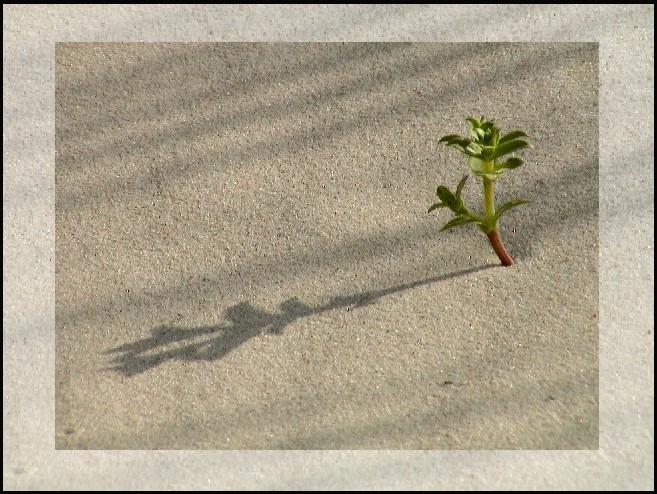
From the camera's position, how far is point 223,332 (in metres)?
1.67

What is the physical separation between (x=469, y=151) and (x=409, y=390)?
477 mm

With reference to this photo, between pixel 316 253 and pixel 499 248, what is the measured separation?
0.36 meters

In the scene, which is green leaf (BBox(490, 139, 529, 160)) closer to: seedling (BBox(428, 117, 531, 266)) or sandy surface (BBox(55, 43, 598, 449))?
seedling (BBox(428, 117, 531, 266))

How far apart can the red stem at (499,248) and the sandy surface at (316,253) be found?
0.10ft

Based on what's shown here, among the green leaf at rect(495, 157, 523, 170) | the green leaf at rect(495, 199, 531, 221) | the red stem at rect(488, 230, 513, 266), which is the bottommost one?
the red stem at rect(488, 230, 513, 266)

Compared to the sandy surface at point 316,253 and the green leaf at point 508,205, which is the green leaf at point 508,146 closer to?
the green leaf at point 508,205

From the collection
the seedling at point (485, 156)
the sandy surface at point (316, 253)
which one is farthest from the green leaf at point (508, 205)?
the sandy surface at point (316, 253)

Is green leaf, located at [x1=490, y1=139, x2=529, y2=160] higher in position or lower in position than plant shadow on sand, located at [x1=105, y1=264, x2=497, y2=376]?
higher

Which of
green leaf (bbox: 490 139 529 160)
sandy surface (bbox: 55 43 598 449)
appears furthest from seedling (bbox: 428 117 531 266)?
sandy surface (bbox: 55 43 598 449)

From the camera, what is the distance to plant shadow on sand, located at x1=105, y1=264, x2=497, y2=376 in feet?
5.45

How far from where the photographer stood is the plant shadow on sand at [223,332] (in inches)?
65.4

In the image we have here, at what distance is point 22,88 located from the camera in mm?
1792

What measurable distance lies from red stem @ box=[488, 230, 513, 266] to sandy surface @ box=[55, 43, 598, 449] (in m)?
0.03

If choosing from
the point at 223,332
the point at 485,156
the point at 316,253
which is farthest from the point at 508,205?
the point at 223,332
